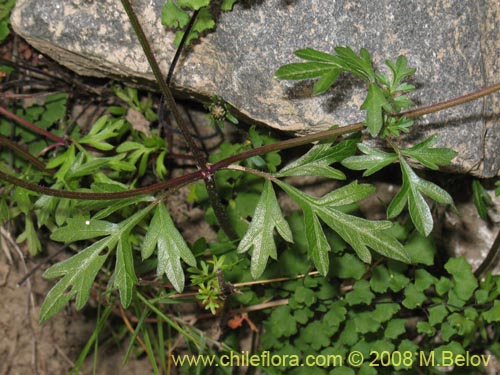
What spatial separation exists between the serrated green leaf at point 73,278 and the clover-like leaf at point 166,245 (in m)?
0.19

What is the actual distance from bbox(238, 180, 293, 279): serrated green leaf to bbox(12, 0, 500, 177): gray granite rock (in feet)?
1.47

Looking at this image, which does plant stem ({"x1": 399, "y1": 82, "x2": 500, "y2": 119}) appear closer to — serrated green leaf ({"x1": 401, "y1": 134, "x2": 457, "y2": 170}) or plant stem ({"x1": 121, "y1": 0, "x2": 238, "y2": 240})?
serrated green leaf ({"x1": 401, "y1": 134, "x2": 457, "y2": 170})

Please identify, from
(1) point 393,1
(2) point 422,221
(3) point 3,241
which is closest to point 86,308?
(3) point 3,241

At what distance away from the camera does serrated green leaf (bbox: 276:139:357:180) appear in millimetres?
2277

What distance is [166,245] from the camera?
2.30 metres

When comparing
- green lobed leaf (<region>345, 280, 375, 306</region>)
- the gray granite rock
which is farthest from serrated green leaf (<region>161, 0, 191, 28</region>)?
green lobed leaf (<region>345, 280, 375, 306</region>)

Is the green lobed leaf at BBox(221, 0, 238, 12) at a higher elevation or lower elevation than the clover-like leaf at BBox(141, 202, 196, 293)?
higher

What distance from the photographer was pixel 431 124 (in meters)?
2.48

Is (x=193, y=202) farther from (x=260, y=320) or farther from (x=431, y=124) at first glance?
(x=431, y=124)

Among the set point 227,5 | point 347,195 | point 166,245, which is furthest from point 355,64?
point 166,245

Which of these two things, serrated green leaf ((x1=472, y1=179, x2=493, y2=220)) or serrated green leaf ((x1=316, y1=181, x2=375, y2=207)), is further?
serrated green leaf ((x1=472, y1=179, x2=493, y2=220))

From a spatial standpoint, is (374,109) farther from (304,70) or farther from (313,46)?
(313,46)

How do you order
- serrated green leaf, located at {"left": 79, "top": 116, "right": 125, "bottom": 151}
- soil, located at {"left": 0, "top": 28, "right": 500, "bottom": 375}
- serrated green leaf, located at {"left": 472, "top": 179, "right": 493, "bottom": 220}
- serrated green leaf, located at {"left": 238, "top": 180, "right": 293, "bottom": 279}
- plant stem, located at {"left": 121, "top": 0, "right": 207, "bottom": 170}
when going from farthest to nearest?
soil, located at {"left": 0, "top": 28, "right": 500, "bottom": 375}
serrated green leaf, located at {"left": 79, "top": 116, "right": 125, "bottom": 151}
serrated green leaf, located at {"left": 472, "top": 179, "right": 493, "bottom": 220}
serrated green leaf, located at {"left": 238, "top": 180, "right": 293, "bottom": 279}
plant stem, located at {"left": 121, "top": 0, "right": 207, "bottom": 170}

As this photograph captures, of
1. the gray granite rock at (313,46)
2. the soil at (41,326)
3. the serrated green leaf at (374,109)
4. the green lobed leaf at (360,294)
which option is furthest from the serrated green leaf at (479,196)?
the soil at (41,326)
